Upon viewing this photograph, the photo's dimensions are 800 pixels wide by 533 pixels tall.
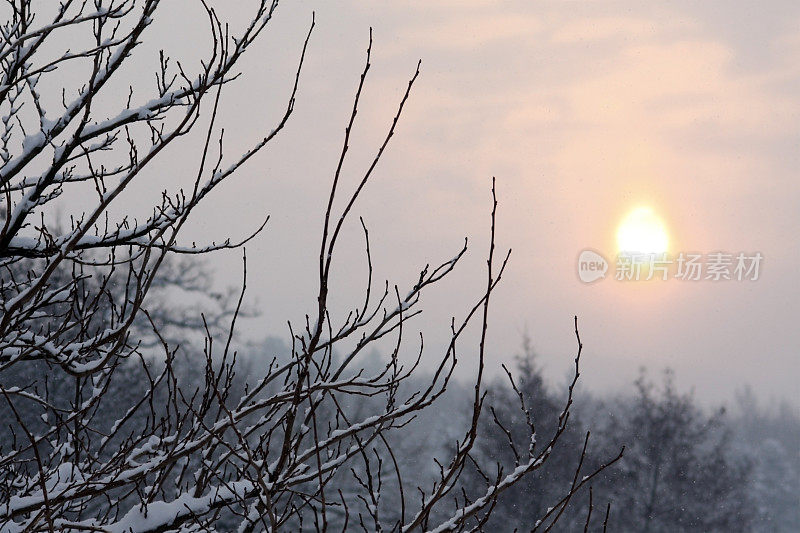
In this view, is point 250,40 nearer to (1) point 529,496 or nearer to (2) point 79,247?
(2) point 79,247

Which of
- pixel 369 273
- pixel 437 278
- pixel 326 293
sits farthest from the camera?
pixel 437 278

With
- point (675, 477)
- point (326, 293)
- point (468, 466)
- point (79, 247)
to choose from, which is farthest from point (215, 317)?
point (326, 293)

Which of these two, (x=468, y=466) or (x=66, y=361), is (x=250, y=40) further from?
(x=468, y=466)

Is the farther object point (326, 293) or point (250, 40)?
point (250, 40)

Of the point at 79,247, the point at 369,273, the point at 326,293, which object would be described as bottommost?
the point at 326,293

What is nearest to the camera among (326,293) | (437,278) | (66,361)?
(326,293)

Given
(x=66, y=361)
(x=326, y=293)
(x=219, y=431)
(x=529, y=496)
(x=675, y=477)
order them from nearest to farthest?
1. (x=326, y=293)
2. (x=219, y=431)
3. (x=66, y=361)
4. (x=529, y=496)
5. (x=675, y=477)

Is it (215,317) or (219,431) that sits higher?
(215,317)

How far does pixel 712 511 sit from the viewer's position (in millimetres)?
16672

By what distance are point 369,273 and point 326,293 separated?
1.25 feet

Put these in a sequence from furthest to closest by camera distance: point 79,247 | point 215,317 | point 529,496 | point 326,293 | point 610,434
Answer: point 215,317 → point 610,434 → point 529,496 → point 79,247 → point 326,293

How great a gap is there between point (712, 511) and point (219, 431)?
16.8 m

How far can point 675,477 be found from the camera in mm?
16797

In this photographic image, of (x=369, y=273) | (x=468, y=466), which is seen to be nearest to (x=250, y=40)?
(x=369, y=273)
